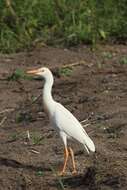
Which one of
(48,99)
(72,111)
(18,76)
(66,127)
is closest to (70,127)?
(66,127)

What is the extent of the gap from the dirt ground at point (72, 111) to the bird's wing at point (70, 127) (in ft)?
0.70

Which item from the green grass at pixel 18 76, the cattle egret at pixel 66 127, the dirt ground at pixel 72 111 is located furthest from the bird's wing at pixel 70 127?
the green grass at pixel 18 76

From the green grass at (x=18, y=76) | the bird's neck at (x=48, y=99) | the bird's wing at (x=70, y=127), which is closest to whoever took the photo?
the bird's wing at (x=70, y=127)

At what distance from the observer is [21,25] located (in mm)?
14844

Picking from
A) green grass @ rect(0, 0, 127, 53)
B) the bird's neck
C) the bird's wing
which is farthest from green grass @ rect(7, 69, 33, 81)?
the bird's wing

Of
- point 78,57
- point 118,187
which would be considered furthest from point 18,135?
point 78,57

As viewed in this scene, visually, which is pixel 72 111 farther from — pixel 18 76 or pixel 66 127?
pixel 66 127

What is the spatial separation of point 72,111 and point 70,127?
2417 mm

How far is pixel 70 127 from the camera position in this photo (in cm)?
861

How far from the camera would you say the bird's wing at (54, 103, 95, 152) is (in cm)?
849

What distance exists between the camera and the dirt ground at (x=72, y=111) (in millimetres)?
8234

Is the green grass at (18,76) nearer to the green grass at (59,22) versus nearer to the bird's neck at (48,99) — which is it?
the green grass at (59,22)

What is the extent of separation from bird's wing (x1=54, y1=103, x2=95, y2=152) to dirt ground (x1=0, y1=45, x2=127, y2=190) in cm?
21

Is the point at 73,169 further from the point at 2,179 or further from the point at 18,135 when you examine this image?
the point at 18,135
